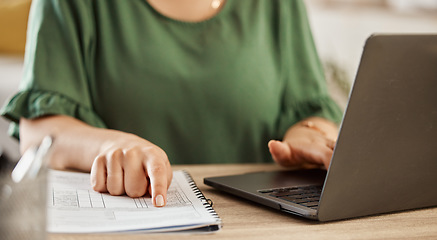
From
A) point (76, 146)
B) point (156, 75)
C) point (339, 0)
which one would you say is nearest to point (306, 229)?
point (76, 146)

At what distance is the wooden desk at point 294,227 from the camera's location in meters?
0.56

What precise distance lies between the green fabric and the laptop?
46 centimetres

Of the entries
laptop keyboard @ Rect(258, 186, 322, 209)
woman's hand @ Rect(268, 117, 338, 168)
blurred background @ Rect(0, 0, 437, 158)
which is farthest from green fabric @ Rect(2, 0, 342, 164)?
blurred background @ Rect(0, 0, 437, 158)

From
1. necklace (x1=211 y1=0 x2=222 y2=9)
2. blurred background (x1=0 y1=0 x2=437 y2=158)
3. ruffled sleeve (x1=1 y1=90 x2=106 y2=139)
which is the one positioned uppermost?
necklace (x1=211 y1=0 x2=222 y2=9)

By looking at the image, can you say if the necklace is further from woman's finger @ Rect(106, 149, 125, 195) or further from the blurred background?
the blurred background

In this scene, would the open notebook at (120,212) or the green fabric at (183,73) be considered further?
the green fabric at (183,73)

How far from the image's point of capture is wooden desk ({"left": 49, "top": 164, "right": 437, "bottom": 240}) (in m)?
0.56

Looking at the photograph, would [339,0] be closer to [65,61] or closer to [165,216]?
[65,61]

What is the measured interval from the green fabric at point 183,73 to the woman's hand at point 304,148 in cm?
18

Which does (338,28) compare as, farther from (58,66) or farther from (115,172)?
(115,172)

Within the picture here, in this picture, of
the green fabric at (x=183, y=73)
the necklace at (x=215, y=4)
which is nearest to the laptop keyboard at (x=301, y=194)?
the green fabric at (x=183, y=73)

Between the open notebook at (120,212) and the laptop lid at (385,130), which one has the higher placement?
the laptop lid at (385,130)

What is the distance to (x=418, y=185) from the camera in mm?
669

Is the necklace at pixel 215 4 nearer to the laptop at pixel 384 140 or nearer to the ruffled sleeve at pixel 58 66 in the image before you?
the ruffled sleeve at pixel 58 66
